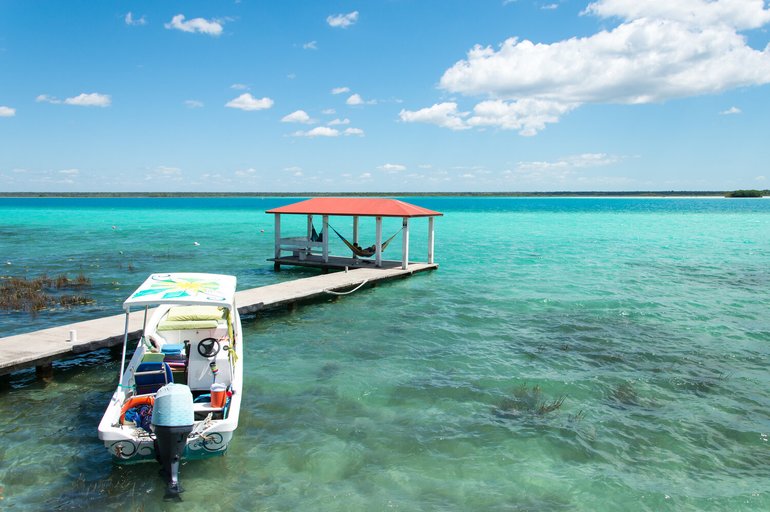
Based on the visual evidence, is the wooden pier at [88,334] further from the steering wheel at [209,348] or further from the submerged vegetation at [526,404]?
the submerged vegetation at [526,404]

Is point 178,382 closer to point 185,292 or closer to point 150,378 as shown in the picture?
point 150,378

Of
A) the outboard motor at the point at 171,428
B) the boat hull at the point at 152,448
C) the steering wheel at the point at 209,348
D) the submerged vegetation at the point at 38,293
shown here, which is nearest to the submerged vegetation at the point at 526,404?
the boat hull at the point at 152,448

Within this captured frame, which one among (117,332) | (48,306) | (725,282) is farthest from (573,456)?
(725,282)

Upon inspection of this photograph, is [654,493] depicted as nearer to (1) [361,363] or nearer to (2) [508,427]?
(2) [508,427]

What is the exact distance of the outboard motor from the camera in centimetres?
734

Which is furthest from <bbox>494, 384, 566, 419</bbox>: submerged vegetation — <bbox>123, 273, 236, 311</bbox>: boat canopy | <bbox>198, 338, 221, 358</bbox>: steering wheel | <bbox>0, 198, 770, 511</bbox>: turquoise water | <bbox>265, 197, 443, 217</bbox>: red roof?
<bbox>265, 197, 443, 217</bbox>: red roof

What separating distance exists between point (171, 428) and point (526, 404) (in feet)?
21.9

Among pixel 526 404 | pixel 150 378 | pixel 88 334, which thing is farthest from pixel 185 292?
pixel 526 404

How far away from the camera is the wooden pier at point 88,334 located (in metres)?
11.6

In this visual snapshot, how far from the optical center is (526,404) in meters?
10.9

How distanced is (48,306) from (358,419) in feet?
46.2

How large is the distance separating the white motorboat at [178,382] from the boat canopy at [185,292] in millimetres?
16

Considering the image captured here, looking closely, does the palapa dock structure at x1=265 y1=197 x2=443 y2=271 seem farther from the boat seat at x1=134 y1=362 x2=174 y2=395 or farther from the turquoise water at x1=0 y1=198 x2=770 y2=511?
the boat seat at x1=134 y1=362 x2=174 y2=395

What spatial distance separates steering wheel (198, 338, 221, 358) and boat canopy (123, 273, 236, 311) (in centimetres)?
68
